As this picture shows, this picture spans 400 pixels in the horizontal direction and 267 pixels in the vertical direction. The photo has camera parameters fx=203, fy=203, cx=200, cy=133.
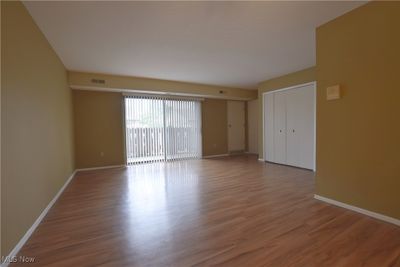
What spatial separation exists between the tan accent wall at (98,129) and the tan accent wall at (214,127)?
8.85 ft

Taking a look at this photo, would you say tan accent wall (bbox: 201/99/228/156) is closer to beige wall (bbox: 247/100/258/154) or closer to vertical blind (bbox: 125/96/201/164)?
vertical blind (bbox: 125/96/201/164)

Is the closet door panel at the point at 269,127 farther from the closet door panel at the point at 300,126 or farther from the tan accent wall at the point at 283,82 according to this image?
the closet door panel at the point at 300,126

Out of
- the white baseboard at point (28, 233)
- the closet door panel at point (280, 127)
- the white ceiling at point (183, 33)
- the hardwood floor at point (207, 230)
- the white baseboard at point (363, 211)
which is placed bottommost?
the hardwood floor at point (207, 230)

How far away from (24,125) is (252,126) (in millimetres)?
6682

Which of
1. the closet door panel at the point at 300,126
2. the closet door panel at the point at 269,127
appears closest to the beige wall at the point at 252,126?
the closet door panel at the point at 269,127

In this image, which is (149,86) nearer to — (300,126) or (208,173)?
(208,173)

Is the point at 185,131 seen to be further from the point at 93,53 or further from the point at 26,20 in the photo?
the point at 26,20

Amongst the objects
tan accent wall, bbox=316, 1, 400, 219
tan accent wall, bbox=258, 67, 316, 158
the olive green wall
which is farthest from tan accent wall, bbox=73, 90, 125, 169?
tan accent wall, bbox=316, 1, 400, 219

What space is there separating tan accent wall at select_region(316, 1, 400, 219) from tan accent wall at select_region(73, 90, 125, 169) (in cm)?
480

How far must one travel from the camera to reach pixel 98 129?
A: 5352 millimetres

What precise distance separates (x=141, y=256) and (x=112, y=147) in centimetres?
436

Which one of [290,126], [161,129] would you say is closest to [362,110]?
[290,126]

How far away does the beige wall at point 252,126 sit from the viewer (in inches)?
292

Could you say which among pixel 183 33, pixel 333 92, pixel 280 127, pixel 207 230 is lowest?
pixel 207 230
